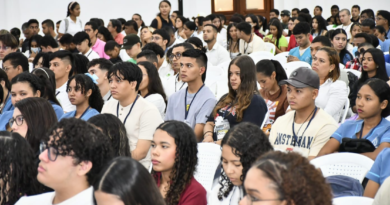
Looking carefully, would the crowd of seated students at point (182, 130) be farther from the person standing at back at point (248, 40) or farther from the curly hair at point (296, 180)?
the person standing at back at point (248, 40)

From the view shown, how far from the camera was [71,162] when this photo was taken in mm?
1989

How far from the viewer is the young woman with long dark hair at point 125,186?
5.55ft

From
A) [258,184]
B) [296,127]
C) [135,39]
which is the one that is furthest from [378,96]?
[135,39]

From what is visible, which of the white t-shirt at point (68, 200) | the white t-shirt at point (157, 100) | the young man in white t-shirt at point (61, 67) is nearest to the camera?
the white t-shirt at point (68, 200)

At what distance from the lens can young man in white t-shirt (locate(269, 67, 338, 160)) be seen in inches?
132

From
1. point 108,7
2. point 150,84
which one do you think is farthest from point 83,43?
point 108,7

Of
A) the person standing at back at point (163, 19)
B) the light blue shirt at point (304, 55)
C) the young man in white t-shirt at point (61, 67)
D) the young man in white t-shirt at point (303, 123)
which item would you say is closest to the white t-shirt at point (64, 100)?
the young man in white t-shirt at point (61, 67)

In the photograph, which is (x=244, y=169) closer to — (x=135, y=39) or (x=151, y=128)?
(x=151, y=128)

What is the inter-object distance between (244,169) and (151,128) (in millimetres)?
1255

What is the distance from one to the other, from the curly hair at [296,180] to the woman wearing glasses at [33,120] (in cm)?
168

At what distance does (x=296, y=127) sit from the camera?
11.2 ft

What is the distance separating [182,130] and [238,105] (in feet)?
3.86

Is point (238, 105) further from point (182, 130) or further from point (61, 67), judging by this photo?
point (61, 67)

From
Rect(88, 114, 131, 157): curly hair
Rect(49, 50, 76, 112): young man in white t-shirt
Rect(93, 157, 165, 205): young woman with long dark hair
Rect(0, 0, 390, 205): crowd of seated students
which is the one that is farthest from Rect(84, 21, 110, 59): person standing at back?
Rect(93, 157, 165, 205): young woman with long dark hair
